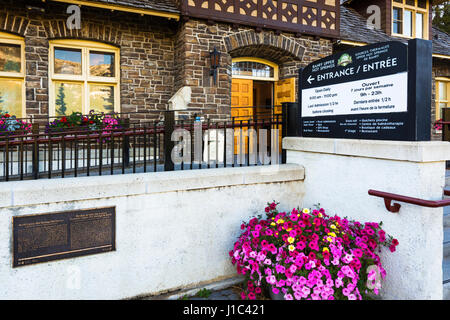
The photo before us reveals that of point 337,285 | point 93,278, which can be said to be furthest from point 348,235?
point 93,278

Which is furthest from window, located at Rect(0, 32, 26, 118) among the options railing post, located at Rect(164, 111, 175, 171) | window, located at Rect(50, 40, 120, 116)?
railing post, located at Rect(164, 111, 175, 171)

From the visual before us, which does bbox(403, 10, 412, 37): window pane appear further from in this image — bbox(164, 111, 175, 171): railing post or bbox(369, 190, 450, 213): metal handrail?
bbox(164, 111, 175, 171): railing post

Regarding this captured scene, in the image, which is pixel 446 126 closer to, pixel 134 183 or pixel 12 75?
pixel 134 183

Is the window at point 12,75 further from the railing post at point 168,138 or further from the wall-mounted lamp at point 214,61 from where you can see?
the railing post at point 168,138

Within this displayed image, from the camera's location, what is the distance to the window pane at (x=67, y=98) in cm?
726

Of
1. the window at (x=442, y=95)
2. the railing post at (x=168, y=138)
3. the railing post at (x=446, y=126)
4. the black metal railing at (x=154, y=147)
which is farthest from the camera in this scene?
the window at (x=442, y=95)

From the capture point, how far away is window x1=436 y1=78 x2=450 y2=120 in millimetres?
12336

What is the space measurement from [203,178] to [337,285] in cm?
172

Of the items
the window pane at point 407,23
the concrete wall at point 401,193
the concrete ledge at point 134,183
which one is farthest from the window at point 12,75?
the window pane at point 407,23

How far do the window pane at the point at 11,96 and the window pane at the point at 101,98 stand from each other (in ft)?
4.59

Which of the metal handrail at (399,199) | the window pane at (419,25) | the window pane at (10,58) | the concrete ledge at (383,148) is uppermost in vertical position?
the window pane at (419,25)

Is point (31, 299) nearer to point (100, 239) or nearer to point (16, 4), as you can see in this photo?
point (100, 239)

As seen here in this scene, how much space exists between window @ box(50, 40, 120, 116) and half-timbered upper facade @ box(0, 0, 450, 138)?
0.02m
